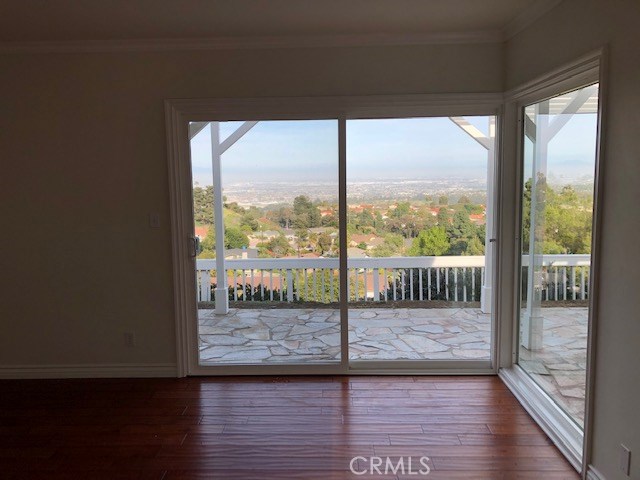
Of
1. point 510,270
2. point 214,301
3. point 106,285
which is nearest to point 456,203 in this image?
point 510,270

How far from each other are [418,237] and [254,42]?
270 centimetres

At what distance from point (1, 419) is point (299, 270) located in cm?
221

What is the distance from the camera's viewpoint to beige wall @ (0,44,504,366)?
3223 millimetres

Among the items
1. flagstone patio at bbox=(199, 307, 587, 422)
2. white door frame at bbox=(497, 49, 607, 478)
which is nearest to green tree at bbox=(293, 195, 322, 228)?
flagstone patio at bbox=(199, 307, 587, 422)

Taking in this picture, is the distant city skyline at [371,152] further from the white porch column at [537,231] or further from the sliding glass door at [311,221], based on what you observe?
the white porch column at [537,231]

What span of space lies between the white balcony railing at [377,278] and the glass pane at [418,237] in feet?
0.04

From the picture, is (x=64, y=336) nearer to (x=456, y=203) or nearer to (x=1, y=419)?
(x=1, y=419)

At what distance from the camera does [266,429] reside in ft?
8.86

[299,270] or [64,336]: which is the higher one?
[299,270]

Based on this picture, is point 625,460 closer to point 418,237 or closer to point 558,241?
point 558,241

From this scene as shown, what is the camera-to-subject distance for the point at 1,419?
2891 mm

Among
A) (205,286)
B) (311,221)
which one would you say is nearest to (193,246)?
(205,286)

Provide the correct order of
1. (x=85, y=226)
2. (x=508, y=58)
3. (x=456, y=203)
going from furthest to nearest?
(x=456, y=203)
(x=85, y=226)
(x=508, y=58)

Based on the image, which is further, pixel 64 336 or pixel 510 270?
pixel 64 336
